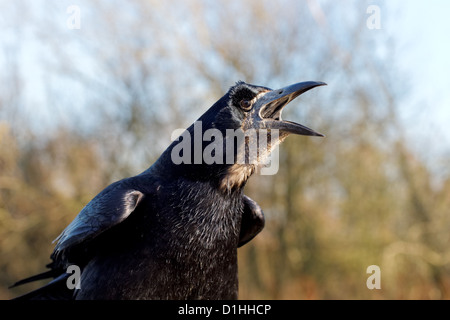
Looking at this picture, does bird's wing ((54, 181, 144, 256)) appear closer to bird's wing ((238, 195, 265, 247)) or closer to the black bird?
the black bird

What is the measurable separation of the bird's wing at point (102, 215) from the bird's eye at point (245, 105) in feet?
3.01

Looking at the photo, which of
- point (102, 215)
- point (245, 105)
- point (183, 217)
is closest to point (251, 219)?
point (183, 217)

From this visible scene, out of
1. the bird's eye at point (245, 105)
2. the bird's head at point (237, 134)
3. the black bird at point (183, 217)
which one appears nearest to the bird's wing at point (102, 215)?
the black bird at point (183, 217)

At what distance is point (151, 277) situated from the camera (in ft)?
9.21

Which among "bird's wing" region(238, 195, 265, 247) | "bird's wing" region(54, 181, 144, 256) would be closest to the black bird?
"bird's wing" region(54, 181, 144, 256)

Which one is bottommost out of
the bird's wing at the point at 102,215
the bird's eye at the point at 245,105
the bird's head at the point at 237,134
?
the bird's wing at the point at 102,215

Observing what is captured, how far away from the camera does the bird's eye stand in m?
3.17

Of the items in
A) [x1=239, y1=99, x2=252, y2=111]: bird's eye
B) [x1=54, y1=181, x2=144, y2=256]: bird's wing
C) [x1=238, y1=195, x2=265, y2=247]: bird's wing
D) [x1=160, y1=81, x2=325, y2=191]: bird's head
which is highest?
[x1=239, y1=99, x2=252, y2=111]: bird's eye

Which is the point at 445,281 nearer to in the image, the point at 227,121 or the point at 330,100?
the point at 330,100

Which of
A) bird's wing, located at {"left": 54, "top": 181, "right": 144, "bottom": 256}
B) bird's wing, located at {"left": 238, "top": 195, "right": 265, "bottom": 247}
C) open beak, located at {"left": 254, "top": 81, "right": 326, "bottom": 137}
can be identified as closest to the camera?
bird's wing, located at {"left": 54, "top": 181, "right": 144, "bottom": 256}

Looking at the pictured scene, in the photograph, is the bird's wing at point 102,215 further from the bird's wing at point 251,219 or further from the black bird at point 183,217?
the bird's wing at point 251,219

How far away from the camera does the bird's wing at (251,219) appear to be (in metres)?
3.69

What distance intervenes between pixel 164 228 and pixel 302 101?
1010cm
